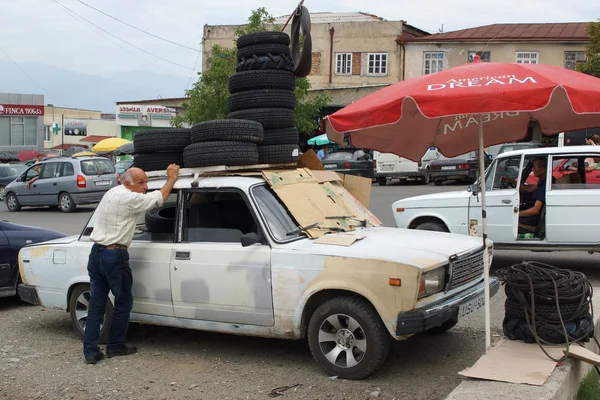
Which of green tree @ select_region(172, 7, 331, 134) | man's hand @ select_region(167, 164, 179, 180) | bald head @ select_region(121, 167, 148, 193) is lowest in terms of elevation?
bald head @ select_region(121, 167, 148, 193)

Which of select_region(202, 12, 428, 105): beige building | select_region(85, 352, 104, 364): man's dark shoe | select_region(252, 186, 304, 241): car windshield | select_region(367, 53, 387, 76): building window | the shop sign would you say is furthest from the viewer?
the shop sign

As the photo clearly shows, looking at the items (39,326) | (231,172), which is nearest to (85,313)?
(39,326)

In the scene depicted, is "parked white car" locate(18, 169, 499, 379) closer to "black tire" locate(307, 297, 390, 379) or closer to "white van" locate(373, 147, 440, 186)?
"black tire" locate(307, 297, 390, 379)

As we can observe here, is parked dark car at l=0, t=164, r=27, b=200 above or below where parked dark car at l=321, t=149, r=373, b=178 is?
below

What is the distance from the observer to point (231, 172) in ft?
21.0

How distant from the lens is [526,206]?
31.9 feet

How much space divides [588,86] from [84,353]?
4631 millimetres

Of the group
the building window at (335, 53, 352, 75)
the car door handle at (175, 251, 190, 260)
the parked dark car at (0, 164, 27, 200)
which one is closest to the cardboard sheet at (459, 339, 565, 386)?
the car door handle at (175, 251, 190, 260)

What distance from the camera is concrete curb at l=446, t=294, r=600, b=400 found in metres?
4.23

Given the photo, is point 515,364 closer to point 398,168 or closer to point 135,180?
point 135,180

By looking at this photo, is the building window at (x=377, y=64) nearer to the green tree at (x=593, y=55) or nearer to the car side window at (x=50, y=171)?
the green tree at (x=593, y=55)

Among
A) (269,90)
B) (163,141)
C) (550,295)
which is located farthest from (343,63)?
(550,295)

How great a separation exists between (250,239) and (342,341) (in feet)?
3.59

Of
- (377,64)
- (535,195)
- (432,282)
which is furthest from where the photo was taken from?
(377,64)
